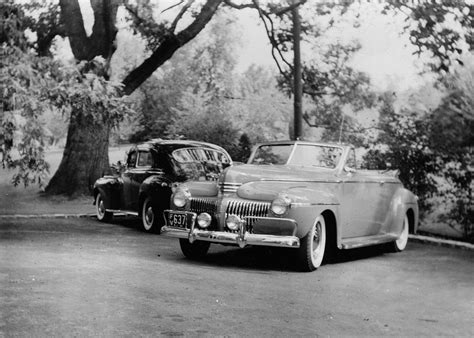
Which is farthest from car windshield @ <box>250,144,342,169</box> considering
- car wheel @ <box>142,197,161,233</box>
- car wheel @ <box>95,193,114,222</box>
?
car wheel @ <box>95,193,114,222</box>

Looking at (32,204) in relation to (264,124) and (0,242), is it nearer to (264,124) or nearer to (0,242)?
(0,242)

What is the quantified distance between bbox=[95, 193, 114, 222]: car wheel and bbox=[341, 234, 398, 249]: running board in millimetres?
6539

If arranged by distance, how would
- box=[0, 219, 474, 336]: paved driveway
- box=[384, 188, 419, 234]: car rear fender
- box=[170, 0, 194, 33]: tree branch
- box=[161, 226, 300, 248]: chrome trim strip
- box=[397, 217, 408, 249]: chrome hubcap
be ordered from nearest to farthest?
1. box=[0, 219, 474, 336]: paved driveway
2. box=[161, 226, 300, 248]: chrome trim strip
3. box=[384, 188, 419, 234]: car rear fender
4. box=[397, 217, 408, 249]: chrome hubcap
5. box=[170, 0, 194, 33]: tree branch

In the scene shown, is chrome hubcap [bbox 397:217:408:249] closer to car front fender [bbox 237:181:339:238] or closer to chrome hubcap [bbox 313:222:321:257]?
car front fender [bbox 237:181:339:238]

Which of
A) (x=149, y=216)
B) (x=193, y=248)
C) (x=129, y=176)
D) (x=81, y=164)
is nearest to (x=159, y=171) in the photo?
(x=149, y=216)

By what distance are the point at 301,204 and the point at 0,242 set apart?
15.7 ft

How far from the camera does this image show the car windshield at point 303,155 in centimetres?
Answer: 1073

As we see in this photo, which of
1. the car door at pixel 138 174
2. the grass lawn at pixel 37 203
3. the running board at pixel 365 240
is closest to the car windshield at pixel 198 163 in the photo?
the car door at pixel 138 174

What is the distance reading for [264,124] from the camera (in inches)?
1393

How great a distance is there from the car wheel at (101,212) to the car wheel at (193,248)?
577 centimetres

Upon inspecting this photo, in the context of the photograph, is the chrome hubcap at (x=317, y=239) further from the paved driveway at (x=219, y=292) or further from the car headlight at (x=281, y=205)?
the car headlight at (x=281, y=205)

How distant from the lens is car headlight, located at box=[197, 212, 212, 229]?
31.9 feet

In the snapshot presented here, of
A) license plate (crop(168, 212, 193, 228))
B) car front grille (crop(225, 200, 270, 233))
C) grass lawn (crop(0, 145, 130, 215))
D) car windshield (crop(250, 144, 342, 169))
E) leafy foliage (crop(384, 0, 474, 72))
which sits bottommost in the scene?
grass lawn (crop(0, 145, 130, 215))

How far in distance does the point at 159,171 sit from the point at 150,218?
0.85 m
